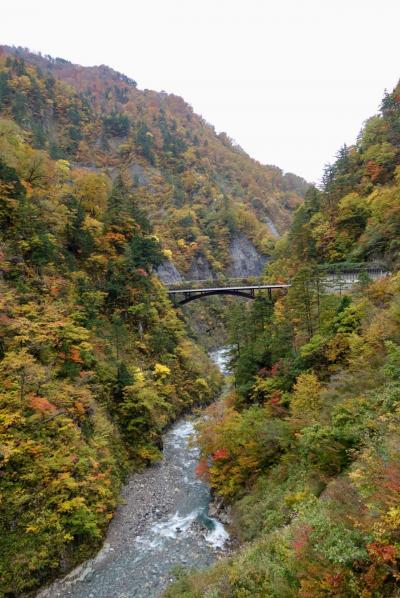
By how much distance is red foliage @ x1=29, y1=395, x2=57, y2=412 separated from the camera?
48.5 ft

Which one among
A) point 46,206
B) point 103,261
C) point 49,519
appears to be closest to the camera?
point 49,519

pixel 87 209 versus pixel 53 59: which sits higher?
pixel 53 59

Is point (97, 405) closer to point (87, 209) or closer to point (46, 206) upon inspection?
point (46, 206)

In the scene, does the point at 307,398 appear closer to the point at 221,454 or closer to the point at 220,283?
the point at 221,454

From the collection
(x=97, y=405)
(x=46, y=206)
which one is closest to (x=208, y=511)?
(x=97, y=405)

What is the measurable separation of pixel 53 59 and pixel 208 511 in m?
150

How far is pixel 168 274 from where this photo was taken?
167 feet

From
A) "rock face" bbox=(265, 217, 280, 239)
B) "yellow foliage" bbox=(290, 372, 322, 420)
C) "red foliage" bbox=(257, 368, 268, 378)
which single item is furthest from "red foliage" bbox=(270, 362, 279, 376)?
"rock face" bbox=(265, 217, 280, 239)

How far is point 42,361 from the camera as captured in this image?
1758 centimetres

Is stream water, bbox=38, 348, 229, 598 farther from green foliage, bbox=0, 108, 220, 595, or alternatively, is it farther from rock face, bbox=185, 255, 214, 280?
rock face, bbox=185, 255, 214, 280

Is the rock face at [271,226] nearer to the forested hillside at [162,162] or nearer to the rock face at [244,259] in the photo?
the forested hillside at [162,162]

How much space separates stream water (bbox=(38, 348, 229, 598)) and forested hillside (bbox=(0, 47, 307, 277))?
37545 millimetres

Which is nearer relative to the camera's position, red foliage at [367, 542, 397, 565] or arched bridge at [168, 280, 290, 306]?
red foliage at [367, 542, 397, 565]

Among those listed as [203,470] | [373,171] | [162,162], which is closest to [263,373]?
[203,470]
